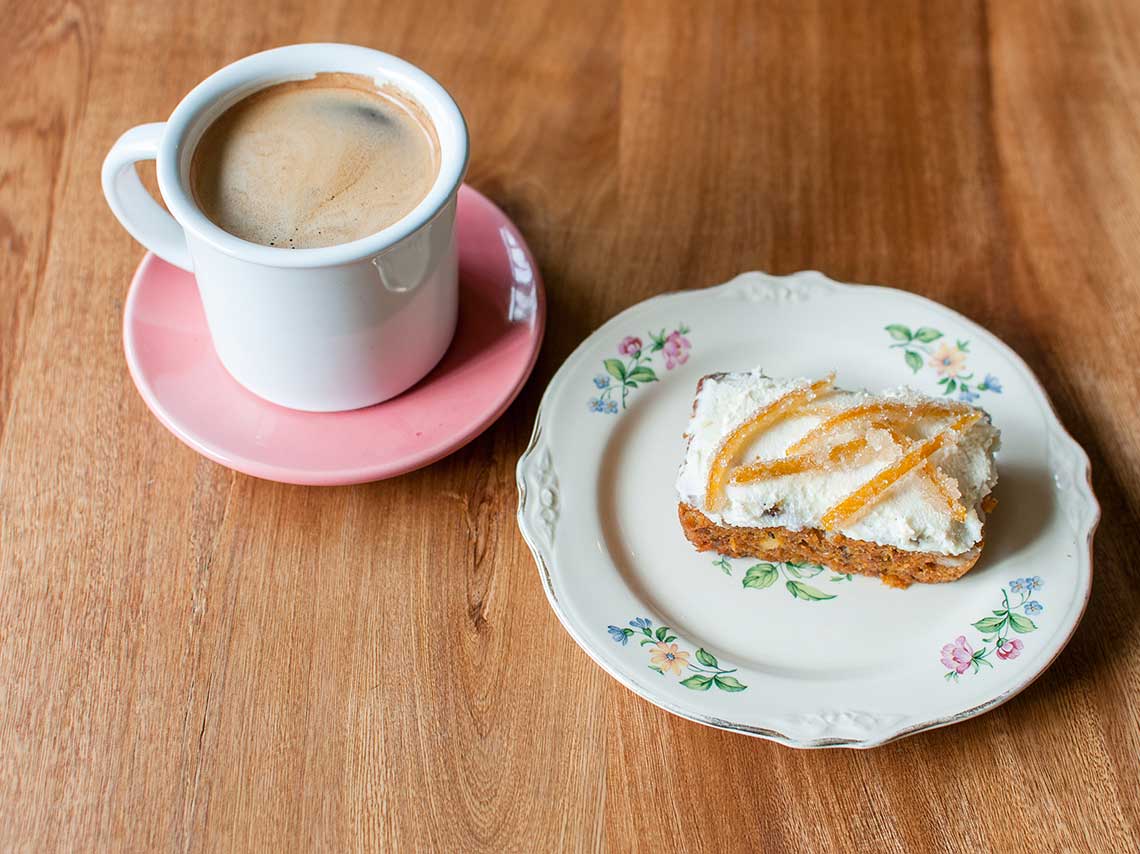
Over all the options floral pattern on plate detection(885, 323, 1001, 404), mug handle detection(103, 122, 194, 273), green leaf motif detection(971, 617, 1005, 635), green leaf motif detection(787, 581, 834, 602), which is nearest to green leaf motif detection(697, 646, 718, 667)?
green leaf motif detection(787, 581, 834, 602)

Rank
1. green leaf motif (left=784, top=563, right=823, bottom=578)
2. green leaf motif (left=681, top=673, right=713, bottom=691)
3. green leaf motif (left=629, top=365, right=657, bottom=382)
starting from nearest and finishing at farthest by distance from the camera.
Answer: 1. green leaf motif (left=681, top=673, right=713, bottom=691)
2. green leaf motif (left=784, top=563, right=823, bottom=578)
3. green leaf motif (left=629, top=365, right=657, bottom=382)

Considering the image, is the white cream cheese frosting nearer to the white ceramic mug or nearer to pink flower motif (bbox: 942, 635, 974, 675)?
pink flower motif (bbox: 942, 635, 974, 675)

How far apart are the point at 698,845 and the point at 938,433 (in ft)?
1.42

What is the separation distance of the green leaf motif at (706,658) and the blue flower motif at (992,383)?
44cm

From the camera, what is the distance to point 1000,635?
40.5 inches

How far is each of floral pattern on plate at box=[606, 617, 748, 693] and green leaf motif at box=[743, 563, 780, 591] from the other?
0.10 meters

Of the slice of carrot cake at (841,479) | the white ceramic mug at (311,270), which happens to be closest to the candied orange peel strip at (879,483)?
the slice of carrot cake at (841,479)

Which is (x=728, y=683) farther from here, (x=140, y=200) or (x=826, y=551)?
(x=140, y=200)

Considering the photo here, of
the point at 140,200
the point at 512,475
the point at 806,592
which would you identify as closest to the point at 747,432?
the point at 806,592

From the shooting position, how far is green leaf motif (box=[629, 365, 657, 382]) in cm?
120

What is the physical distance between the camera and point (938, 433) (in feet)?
3.45

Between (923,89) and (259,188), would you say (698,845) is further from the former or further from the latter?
(923,89)

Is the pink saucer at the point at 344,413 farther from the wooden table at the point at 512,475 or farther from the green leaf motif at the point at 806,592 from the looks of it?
the green leaf motif at the point at 806,592

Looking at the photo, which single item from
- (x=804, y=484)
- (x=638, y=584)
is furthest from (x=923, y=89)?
(x=638, y=584)
